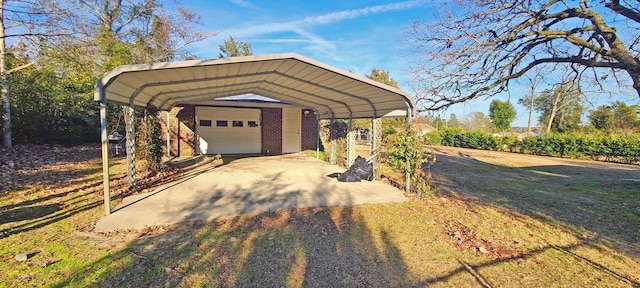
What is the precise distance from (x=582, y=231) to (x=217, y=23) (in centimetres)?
2001

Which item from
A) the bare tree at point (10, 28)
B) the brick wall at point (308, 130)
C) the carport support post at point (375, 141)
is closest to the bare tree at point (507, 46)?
the carport support post at point (375, 141)

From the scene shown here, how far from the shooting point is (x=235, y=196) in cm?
596

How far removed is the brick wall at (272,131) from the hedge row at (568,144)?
7.02m

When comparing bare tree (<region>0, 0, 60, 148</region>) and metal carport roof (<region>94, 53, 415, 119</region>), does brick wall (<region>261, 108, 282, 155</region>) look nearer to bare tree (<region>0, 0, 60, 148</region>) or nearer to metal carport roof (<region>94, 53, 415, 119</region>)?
metal carport roof (<region>94, 53, 415, 119</region>)

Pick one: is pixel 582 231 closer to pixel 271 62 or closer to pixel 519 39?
pixel 519 39

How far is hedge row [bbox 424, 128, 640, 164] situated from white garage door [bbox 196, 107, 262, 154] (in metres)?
8.16

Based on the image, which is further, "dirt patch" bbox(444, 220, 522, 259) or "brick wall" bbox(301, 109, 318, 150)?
"brick wall" bbox(301, 109, 318, 150)

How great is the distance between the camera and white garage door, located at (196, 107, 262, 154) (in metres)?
12.9

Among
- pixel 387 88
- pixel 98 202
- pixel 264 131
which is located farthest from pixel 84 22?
pixel 387 88

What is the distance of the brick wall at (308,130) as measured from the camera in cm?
1416

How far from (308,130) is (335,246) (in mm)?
10827

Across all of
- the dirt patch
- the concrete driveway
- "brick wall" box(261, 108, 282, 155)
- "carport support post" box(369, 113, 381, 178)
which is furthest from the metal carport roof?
"brick wall" box(261, 108, 282, 155)

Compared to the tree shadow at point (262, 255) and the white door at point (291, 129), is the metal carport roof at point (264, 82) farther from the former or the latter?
the white door at point (291, 129)

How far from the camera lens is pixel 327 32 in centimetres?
1549
